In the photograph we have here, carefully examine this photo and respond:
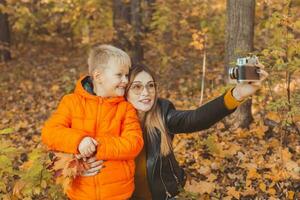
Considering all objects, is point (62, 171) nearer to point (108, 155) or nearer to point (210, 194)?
point (108, 155)

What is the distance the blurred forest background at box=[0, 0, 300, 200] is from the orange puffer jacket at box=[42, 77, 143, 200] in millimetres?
912

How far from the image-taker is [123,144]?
279 centimetres

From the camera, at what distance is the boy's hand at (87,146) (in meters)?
2.72

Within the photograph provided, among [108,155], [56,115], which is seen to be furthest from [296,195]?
[56,115]

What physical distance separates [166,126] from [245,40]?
2942 millimetres

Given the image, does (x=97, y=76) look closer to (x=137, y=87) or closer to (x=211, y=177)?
(x=137, y=87)

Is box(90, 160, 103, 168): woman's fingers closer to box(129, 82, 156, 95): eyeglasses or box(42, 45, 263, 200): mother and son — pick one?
box(42, 45, 263, 200): mother and son

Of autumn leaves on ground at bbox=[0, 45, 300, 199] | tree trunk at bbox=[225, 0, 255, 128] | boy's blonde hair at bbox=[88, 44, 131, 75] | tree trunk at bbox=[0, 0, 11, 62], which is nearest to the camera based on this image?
boy's blonde hair at bbox=[88, 44, 131, 75]

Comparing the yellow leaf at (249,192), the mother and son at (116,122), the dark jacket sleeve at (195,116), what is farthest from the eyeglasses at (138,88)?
the yellow leaf at (249,192)

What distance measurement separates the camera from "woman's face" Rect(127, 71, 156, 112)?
123 inches

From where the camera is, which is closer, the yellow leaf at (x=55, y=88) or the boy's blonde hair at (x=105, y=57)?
the boy's blonde hair at (x=105, y=57)

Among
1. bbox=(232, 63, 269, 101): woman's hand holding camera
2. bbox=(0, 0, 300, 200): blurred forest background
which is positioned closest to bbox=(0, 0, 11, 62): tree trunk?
bbox=(0, 0, 300, 200): blurred forest background

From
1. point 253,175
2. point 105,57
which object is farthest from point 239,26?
point 105,57

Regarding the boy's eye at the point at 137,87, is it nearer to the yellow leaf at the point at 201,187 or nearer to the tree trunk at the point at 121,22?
the yellow leaf at the point at 201,187
